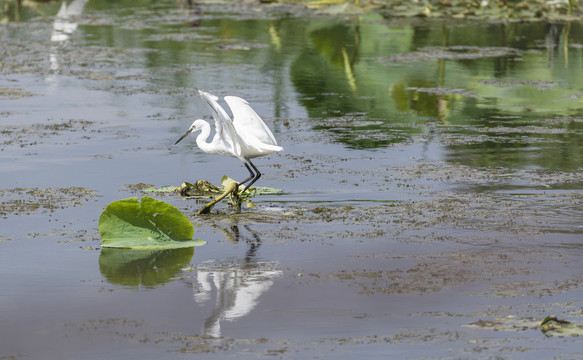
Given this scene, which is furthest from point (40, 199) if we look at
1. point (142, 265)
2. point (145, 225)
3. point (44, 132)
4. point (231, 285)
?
point (44, 132)

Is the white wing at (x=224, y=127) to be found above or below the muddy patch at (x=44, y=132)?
above

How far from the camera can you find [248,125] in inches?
361

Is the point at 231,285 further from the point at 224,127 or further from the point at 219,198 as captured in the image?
the point at 224,127

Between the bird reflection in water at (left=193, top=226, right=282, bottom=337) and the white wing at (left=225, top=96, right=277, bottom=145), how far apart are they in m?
1.59

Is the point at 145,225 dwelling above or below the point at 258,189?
above

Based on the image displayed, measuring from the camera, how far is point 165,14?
2662 cm

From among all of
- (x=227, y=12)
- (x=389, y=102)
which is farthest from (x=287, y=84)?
(x=227, y=12)

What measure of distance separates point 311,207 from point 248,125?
99 cm

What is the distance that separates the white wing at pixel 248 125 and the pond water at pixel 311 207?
0.56 metres

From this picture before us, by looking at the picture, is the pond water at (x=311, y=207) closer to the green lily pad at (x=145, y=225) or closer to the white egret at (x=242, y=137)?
the green lily pad at (x=145, y=225)

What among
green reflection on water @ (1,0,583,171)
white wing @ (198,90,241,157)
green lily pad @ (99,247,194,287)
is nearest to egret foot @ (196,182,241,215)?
white wing @ (198,90,241,157)

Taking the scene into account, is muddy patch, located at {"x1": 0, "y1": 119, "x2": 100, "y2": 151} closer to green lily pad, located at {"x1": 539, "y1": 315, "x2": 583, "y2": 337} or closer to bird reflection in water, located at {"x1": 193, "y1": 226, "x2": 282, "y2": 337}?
bird reflection in water, located at {"x1": 193, "y1": 226, "x2": 282, "y2": 337}

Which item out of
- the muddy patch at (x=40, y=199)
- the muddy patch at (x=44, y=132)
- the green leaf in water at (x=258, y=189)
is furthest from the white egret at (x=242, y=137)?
the muddy patch at (x=44, y=132)

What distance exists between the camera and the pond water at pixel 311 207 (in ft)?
19.5
